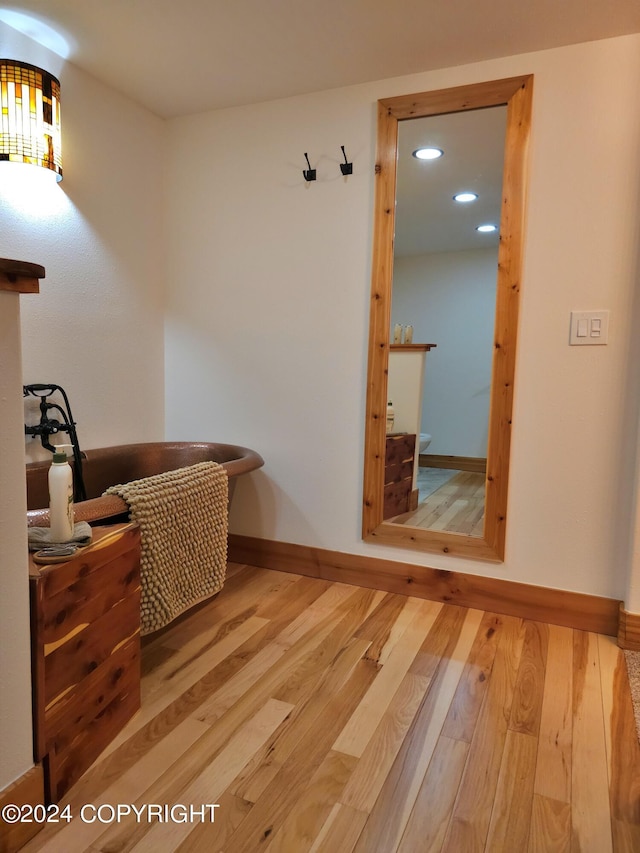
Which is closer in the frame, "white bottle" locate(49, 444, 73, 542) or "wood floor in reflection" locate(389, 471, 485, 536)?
"white bottle" locate(49, 444, 73, 542)

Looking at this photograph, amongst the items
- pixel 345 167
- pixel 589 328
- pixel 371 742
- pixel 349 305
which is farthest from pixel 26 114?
pixel 371 742

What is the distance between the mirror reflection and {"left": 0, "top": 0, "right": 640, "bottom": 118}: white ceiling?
0.27 meters

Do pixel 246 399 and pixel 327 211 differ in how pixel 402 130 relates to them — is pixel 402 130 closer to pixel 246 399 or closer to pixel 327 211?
pixel 327 211

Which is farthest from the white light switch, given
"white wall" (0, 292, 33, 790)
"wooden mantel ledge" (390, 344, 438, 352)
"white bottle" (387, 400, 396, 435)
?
"white wall" (0, 292, 33, 790)

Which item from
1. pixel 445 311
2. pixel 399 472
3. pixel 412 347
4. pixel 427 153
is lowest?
pixel 399 472

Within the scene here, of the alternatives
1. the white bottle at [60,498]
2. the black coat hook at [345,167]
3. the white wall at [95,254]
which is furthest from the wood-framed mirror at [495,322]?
the white bottle at [60,498]

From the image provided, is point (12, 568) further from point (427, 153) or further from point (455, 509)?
point (427, 153)

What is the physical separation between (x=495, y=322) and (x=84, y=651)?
1809mm

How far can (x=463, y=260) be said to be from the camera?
2.25 metres

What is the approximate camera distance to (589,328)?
1.98 m

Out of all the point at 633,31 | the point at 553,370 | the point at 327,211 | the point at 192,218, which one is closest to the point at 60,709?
the point at 553,370

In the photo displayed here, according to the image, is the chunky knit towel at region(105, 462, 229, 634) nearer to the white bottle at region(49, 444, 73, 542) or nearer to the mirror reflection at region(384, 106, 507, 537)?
the white bottle at region(49, 444, 73, 542)

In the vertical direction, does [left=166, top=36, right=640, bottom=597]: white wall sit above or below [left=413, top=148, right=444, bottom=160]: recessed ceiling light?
below

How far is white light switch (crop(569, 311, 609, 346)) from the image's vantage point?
196 centimetres
